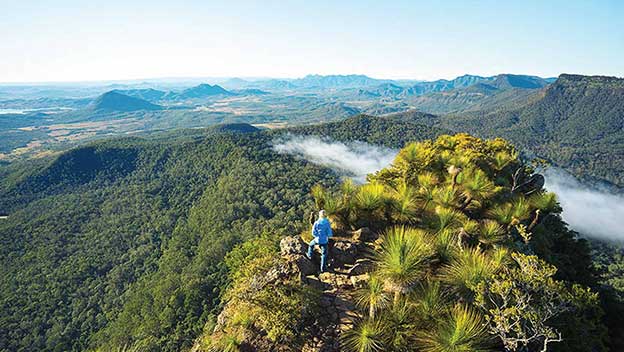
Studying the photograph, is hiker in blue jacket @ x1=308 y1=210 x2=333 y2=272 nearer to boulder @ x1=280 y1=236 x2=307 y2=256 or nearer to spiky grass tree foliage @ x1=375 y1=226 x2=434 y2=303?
boulder @ x1=280 y1=236 x2=307 y2=256

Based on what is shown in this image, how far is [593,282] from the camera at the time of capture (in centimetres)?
1153

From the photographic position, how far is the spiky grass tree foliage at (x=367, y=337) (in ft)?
14.5

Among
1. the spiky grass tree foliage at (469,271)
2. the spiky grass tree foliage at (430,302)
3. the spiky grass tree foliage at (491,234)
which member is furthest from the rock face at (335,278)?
the spiky grass tree foliage at (491,234)

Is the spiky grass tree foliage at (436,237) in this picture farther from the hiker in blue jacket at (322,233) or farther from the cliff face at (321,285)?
the hiker in blue jacket at (322,233)

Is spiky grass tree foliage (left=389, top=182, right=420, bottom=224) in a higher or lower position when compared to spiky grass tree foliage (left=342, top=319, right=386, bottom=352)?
higher

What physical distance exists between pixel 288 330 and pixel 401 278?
1.92 meters

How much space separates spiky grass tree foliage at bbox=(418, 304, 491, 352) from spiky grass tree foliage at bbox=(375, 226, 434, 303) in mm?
774

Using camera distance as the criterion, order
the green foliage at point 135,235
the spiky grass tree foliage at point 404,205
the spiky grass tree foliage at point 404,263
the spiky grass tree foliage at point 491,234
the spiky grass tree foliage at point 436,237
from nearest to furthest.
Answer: the spiky grass tree foliage at point 436,237 → the spiky grass tree foliage at point 404,263 → the spiky grass tree foliage at point 491,234 → the spiky grass tree foliage at point 404,205 → the green foliage at point 135,235

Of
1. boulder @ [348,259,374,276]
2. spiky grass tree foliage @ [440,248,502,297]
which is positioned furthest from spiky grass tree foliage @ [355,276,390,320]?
boulder @ [348,259,374,276]

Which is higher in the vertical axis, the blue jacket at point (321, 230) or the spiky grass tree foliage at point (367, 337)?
the blue jacket at point (321, 230)

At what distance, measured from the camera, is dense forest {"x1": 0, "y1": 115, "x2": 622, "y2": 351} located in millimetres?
42188

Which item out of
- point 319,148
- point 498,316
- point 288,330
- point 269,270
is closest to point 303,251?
point 269,270

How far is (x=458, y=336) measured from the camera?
4.14 meters

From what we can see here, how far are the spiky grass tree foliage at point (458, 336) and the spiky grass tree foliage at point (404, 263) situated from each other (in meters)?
0.77
